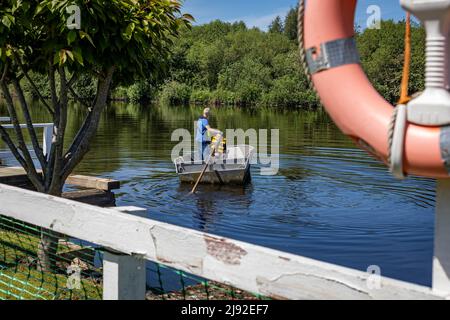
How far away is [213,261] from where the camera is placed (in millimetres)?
2730

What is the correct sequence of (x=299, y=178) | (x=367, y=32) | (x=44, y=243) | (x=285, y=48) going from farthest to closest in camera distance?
(x=285, y=48) → (x=367, y=32) → (x=299, y=178) → (x=44, y=243)

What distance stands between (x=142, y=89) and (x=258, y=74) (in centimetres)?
1437

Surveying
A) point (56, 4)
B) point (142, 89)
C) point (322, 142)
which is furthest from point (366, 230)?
point (142, 89)

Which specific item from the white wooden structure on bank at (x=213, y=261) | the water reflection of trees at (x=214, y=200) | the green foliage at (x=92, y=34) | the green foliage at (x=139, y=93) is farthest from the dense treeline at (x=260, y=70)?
the white wooden structure on bank at (x=213, y=261)

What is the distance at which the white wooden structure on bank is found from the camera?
222 cm

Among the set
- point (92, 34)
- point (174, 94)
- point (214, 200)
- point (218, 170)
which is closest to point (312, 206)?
point (214, 200)

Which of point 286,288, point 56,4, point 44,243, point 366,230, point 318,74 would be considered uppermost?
point 56,4

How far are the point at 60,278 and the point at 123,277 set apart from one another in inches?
110

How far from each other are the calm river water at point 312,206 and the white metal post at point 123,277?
18.3ft

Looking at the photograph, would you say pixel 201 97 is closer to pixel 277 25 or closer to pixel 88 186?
pixel 88 186

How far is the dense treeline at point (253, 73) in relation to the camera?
200ft

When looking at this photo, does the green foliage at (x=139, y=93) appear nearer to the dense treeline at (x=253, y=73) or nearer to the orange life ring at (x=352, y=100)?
the dense treeline at (x=253, y=73)

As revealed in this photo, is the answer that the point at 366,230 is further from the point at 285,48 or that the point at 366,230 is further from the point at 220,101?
the point at 285,48

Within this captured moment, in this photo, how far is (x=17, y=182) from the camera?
10070mm
